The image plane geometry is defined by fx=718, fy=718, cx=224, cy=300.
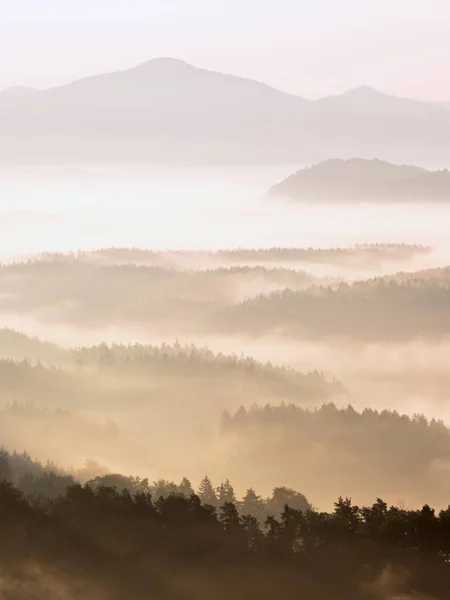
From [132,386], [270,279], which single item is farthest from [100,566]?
[270,279]

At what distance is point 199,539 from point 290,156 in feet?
316

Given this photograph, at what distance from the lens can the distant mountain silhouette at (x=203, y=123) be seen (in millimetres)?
89438

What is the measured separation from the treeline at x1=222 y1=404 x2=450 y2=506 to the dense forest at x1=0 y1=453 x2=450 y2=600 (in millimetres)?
7029

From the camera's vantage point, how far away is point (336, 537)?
74.7 ft

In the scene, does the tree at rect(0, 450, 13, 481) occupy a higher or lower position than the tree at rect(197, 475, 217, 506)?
higher

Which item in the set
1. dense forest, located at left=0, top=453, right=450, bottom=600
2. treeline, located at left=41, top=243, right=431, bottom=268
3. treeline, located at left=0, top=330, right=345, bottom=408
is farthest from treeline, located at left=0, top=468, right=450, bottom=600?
treeline, located at left=41, top=243, right=431, bottom=268

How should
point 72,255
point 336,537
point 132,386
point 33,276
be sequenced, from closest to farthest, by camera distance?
point 336,537
point 132,386
point 33,276
point 72,255

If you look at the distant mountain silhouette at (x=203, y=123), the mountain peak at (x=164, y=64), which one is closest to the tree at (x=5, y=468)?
the mountain peak at (x=164, y=64)

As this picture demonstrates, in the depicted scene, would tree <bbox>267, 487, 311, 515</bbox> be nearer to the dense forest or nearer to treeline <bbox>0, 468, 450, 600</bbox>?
the dense forest

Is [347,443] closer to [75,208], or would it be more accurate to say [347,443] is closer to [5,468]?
[5,468]

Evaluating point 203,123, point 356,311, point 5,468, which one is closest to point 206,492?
point 5,468

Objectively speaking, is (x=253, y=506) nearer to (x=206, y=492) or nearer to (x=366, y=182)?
(x=206, y=492)

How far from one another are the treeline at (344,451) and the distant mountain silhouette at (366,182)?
65.1 metres

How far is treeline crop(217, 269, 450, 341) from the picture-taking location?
3780 inches
